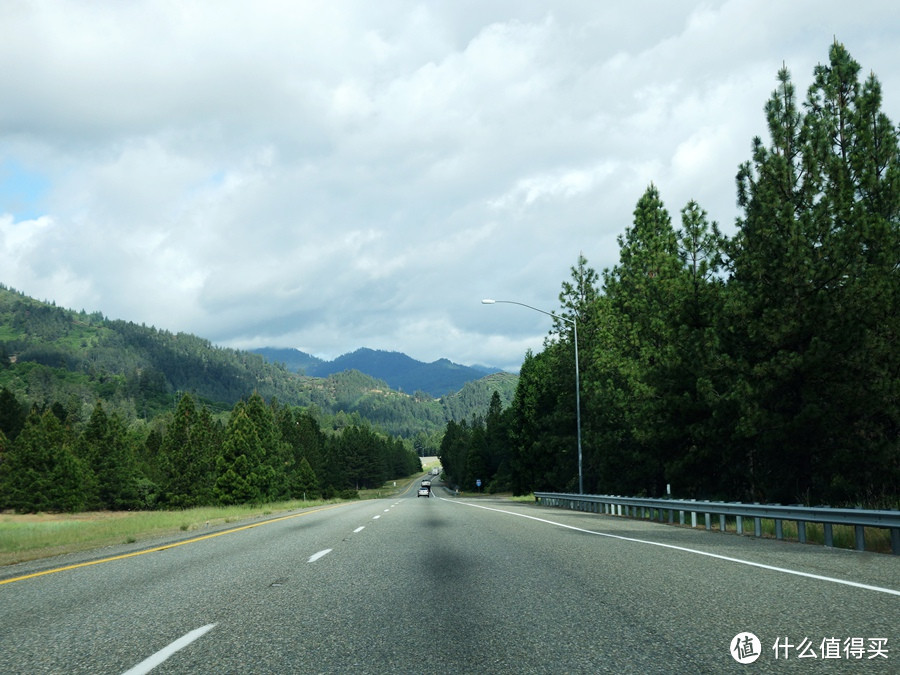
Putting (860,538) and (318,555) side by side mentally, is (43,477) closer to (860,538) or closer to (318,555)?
(318,555)

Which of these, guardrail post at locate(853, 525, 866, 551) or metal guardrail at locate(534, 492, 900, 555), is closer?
metal guardrail at locate(534, 492, 900, 555)

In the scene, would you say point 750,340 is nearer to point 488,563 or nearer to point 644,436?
point 644,436

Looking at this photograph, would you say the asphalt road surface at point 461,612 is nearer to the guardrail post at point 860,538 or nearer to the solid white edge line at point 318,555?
the solid white edge line at point 318,555

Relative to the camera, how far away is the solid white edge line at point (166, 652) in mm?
4508

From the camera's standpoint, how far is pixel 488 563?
387 inches

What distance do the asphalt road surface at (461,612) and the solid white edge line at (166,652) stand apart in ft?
0.07

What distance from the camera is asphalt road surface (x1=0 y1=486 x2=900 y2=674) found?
467 centimetres

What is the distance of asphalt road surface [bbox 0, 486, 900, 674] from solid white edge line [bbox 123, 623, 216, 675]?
20mm

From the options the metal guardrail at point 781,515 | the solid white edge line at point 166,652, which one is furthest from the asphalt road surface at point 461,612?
the metal guardrail at point 781,515

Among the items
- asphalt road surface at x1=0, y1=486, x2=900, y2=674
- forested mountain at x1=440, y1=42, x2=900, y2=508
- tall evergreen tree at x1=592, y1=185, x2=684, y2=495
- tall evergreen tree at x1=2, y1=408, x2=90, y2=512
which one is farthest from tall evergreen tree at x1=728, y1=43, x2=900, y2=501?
tall evergreen tree at x1=2, y1=408, x2=90, y2=512

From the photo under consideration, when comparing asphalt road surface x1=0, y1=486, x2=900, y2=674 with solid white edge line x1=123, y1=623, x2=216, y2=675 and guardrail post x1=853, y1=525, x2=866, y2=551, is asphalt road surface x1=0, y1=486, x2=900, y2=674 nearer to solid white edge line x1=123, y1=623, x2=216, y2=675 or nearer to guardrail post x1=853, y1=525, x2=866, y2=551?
solid white edge line x1=123, y1=623, x2=216, y2=675

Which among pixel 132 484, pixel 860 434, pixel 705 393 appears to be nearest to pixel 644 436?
pixel 705 393

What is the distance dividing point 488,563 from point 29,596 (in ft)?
18.4

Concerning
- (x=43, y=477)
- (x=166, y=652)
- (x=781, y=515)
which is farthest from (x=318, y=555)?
(x=43, y=477)
